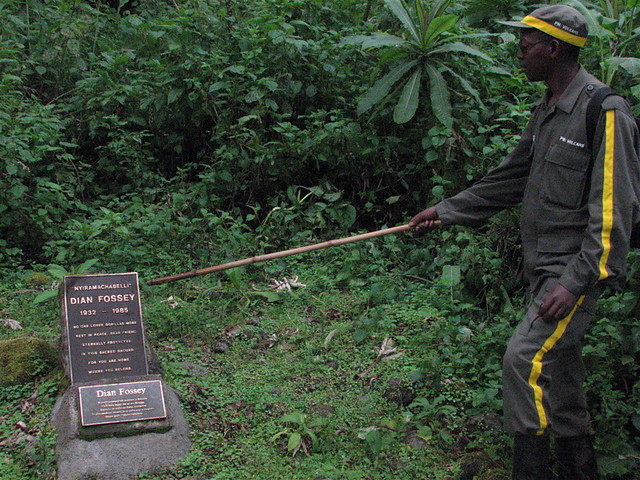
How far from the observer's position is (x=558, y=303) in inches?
134

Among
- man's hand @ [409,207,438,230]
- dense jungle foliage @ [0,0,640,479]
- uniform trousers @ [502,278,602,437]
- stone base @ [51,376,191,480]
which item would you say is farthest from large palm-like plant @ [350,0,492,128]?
stone base @ [51,376,191,480]

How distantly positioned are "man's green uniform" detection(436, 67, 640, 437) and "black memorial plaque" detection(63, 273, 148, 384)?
2447mm

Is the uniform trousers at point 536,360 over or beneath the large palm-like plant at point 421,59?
beneath

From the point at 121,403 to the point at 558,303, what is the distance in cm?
263

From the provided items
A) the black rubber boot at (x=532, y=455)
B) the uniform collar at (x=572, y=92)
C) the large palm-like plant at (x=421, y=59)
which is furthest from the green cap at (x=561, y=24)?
the large palm-like plant at (x=421, y=59)

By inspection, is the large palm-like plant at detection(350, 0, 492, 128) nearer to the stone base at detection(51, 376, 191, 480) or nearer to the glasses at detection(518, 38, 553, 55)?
the glasses at detection(518, 38, 553, 55)

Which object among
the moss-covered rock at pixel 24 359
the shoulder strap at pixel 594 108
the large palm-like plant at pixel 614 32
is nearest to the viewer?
the shoulder strap at pixel 594 108

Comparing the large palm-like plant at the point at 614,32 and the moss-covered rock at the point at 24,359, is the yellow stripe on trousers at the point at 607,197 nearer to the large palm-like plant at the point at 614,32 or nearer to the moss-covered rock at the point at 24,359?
the large palm-like plant at the point at 614,32

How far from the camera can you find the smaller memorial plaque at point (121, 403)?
431cm

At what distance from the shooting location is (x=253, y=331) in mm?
5883

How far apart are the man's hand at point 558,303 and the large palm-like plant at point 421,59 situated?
3.38 metres

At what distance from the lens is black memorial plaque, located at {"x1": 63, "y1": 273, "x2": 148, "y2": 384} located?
183 inches

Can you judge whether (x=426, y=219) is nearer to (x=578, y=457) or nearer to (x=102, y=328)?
(x=578, y=457)

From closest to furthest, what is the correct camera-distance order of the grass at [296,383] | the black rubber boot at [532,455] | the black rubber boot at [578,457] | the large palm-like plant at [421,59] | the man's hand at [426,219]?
the black rubber boot at [532,455], the black rubber boot at [578,457], the grass at [296,383], the man's hand at [426,219], the large palm-like plant at [421,59]
